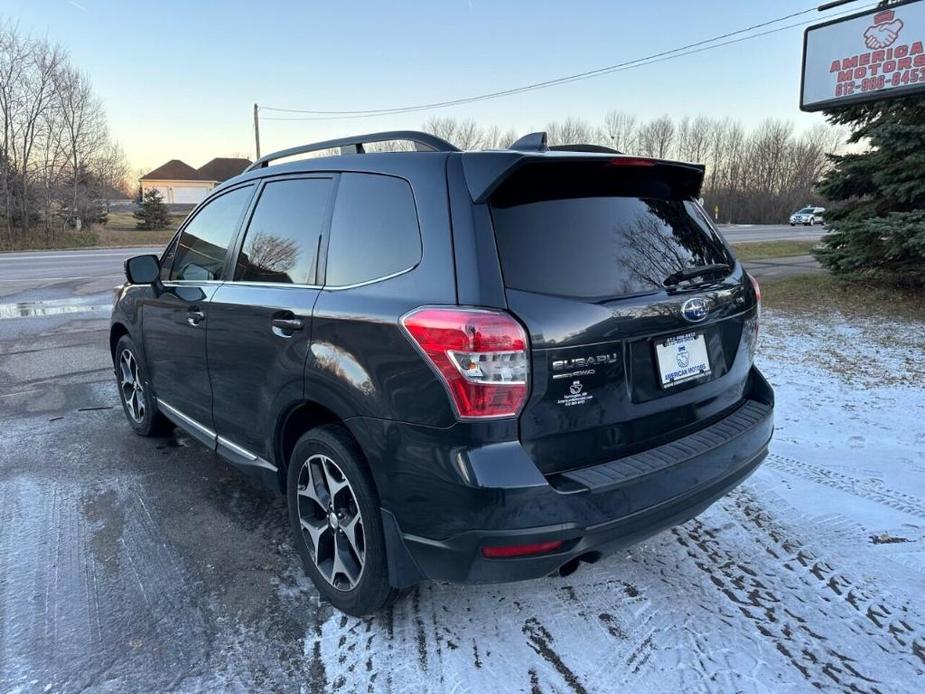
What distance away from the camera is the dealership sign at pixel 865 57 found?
8.75 metres

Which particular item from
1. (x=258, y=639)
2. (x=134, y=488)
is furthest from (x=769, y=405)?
(x=134, y=488)

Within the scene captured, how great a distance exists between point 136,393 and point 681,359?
409 cm

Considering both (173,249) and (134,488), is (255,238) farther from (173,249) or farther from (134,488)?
(134,488)

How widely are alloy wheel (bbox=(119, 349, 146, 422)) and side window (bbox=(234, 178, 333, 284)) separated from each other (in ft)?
6.47

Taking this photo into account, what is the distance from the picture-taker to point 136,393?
4.76m

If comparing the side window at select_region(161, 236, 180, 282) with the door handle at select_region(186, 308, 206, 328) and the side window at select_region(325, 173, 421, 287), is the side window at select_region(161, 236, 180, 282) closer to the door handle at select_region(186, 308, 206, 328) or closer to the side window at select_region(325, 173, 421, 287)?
the door handle at select_region(186, 308, 206, 328)

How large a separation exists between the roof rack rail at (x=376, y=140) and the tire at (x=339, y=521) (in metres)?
1.19

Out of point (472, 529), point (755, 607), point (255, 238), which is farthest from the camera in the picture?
point (255, 238)

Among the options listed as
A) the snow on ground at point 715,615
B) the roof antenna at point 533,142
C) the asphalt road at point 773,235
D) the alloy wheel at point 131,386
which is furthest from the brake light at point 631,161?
the asphalt road at point 773,235

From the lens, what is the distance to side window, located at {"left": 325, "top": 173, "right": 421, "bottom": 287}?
7.61ft

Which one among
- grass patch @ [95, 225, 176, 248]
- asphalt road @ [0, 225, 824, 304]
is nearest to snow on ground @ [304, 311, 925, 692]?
asphalt road @ [0, 225, 824, 304]

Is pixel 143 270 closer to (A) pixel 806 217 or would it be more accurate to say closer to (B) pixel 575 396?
(B) pixel 575 396

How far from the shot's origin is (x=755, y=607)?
103 inches

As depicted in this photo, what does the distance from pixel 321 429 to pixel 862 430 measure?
160 inches
